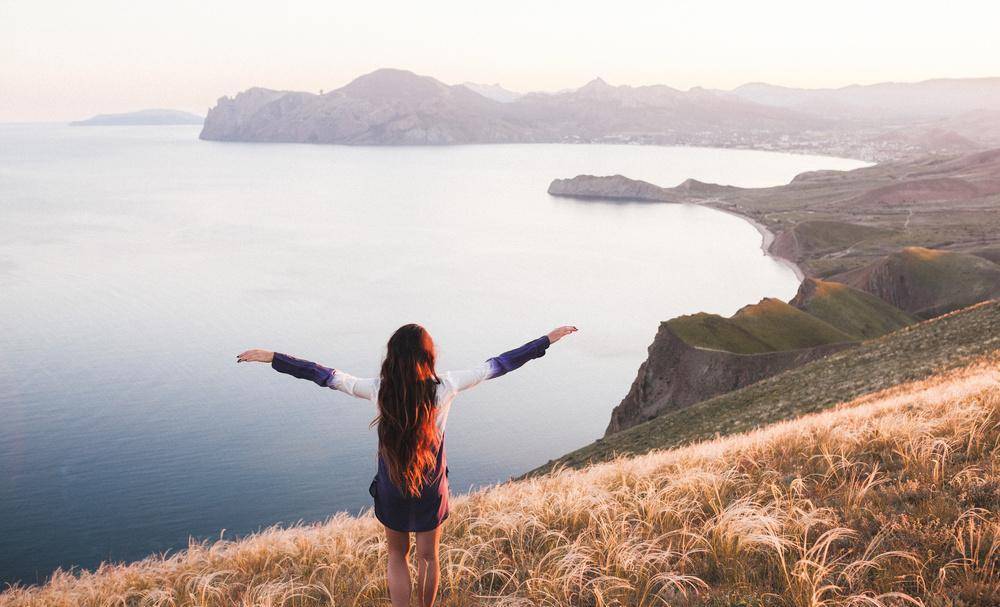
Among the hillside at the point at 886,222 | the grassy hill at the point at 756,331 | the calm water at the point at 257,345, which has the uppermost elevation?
the hillside at the point at 886,222

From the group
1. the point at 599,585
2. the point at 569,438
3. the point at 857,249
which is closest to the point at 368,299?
the point at 569,438

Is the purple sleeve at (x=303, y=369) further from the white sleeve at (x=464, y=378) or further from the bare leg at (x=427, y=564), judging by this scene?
the bare leg at (x=427, y=564)

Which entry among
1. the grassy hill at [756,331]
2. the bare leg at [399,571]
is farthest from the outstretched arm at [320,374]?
the grassy hill at [756,331]

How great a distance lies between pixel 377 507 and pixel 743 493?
4852mm

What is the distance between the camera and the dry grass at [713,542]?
602cm

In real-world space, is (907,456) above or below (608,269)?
above

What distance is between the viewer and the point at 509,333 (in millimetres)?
86938

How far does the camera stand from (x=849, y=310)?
214 feet

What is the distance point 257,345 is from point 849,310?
195 ft

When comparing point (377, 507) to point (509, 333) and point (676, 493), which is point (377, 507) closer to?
point (676, 493)

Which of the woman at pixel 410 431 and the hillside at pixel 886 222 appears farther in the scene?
the hillside at pixel 886 222

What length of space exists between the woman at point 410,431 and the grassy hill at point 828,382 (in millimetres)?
21802

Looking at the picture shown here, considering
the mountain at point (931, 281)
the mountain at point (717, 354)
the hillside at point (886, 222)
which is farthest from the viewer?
the hillside at point (886, 222)

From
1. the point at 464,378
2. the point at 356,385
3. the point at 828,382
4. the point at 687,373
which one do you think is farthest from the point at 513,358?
the point at 687,373
